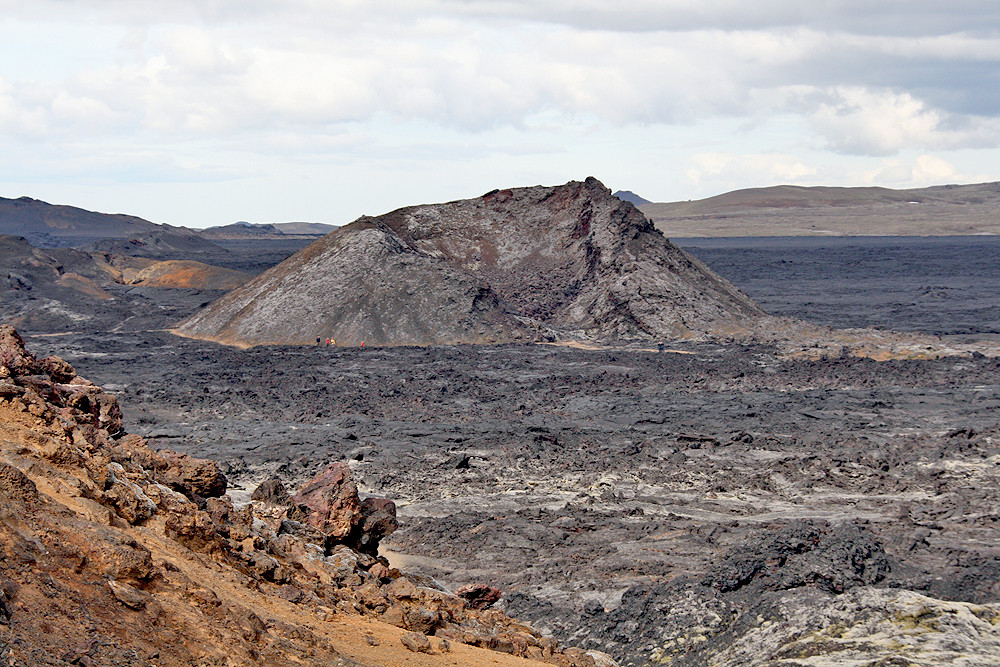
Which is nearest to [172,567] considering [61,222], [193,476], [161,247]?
[193,476]

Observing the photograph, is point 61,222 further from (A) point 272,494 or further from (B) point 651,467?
(A) point 272,494

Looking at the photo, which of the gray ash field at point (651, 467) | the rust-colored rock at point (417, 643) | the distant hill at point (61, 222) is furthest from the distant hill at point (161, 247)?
the rust-colored rock at point (417, 643)

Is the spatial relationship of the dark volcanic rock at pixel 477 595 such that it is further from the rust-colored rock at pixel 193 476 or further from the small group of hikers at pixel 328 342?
the small group of hikers at pixel 328 342

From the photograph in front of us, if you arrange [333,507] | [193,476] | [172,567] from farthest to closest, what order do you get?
[333,507]
[193,476]
[172,567]

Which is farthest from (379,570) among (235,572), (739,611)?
(739,611)

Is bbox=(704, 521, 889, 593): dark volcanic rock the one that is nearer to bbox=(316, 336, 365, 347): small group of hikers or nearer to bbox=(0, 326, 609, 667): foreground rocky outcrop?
bbox=(0, 326, 609, 667): foreground rocky outcrop

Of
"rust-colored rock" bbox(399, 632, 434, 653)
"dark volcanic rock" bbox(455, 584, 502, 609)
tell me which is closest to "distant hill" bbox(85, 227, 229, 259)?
"dark volcanic rock" bbox(455, 584, 502, 609)

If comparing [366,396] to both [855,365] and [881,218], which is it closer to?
[855,365]
